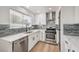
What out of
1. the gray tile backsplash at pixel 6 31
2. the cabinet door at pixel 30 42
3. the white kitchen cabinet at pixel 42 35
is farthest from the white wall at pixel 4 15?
the white kitchen cabinet at pixel 42 35

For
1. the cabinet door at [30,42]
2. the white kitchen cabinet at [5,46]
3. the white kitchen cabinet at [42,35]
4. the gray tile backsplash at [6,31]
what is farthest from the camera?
the white kitchen cabinet at [42,35]

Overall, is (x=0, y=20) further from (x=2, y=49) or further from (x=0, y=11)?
(x=2, y=49)

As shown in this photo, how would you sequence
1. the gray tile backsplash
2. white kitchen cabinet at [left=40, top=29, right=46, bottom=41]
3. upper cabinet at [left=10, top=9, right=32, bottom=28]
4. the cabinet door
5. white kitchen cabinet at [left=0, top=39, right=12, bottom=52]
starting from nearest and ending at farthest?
1. white kitchen cabinet at [left=0, top=39, right=12, bottom=52]
2. the gray tile backsplash
3. upper cabinet at [left=10, top=9, right=32, bottom=28]
4. the cabinet door
5. white kitchen cabinet at [left=40, top=29, right=46, bottom=41]

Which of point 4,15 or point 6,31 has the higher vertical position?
point 4,15

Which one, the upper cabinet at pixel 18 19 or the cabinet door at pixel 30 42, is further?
the cabinet door at pixel 30 42

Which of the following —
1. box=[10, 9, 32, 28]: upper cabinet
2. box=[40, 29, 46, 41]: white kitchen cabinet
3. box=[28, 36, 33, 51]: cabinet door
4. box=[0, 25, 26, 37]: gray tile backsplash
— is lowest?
box=[28, 36, 33, 51]: cabinet door

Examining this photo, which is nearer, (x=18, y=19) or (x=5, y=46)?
(x=5, y=46)

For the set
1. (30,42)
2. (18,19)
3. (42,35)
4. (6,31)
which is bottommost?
(30,42)

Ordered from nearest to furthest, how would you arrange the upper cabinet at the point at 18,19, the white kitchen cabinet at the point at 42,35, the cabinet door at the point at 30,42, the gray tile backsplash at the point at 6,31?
the gray tile backsplash at the point at 6,31
the upper cabinet at the point at 18,19
the cabinet door at the point at 30,42
the white kitchen cabinet at the point at 42,35

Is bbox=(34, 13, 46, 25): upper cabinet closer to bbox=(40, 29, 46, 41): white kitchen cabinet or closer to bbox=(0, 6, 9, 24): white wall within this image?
bbox=(40, 29, 46, 41): white kitchen cabinet

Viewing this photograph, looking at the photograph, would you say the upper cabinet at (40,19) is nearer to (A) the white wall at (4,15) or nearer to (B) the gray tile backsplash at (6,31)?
(B) the gray tile backsplash at (6,31)

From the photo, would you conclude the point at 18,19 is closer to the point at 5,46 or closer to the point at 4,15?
the point at 4,15

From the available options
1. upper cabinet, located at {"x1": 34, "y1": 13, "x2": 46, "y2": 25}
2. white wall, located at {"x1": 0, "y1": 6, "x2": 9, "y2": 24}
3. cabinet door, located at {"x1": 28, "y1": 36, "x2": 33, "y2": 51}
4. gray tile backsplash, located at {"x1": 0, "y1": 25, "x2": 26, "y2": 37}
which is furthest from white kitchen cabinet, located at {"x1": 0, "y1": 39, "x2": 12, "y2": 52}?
upper cabinet, located at {"x1": 34, "y1": 13, "x2": 46, "y2": 25}

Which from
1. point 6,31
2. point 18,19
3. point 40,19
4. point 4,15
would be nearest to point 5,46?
point 6,31
